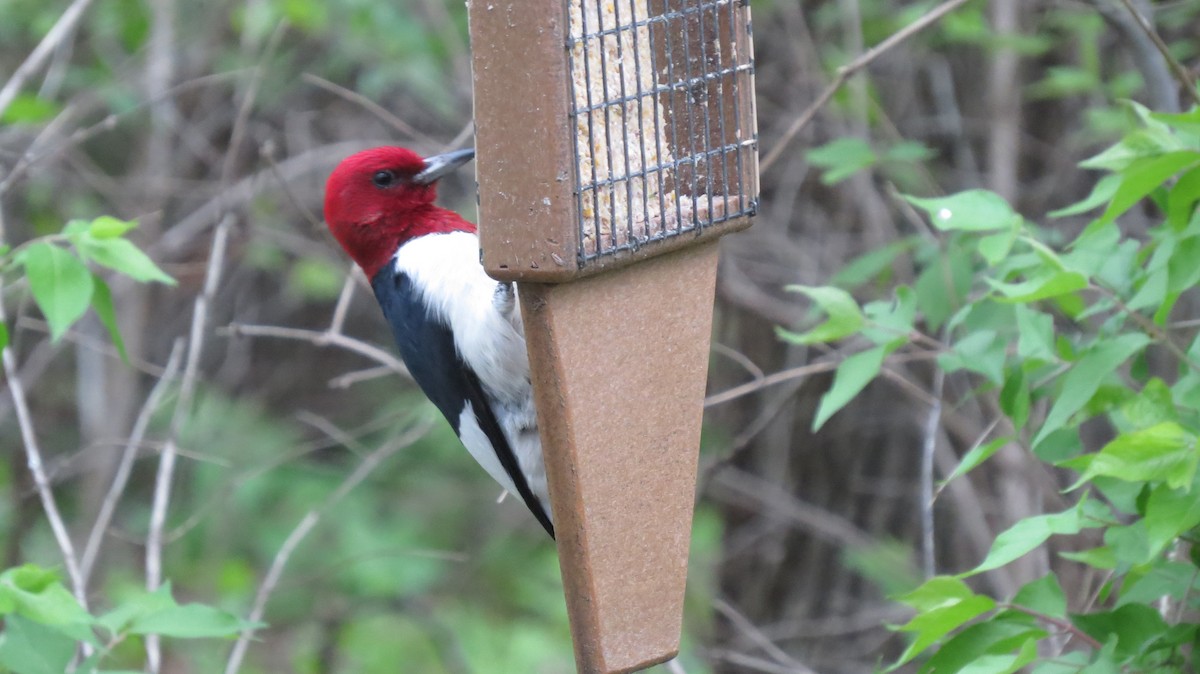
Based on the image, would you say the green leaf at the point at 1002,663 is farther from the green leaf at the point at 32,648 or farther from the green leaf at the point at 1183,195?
the green leaf at the point at 32,648

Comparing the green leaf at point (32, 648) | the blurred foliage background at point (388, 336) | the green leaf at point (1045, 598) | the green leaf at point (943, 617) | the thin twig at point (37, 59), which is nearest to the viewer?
the green leaf at point (943, 617)

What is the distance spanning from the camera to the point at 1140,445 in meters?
1.88

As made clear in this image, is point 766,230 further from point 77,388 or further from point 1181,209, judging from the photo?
point 77,388

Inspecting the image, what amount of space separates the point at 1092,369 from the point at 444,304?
1.24m

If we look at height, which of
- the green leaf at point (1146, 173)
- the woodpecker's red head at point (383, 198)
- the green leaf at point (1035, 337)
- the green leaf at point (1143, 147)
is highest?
the green leaf at point (1143, 147)

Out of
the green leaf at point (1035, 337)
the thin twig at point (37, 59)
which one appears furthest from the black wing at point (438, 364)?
the thin twig at point (37, 59)

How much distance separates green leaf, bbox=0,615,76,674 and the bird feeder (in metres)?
0.89

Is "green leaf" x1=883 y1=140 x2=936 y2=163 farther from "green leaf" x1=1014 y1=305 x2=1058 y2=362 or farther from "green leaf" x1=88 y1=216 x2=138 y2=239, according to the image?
"green leaf" x1=88 y1=216 x2=138 y2=239

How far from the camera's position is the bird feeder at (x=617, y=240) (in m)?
1.92

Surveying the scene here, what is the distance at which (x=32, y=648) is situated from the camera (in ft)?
7.82

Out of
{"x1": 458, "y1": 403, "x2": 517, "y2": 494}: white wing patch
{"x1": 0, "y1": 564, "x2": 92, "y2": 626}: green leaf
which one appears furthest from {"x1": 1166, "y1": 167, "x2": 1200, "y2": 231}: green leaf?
{"x1": 0, "y1": 564, "x2": 92, "y2": 626}: green leaf

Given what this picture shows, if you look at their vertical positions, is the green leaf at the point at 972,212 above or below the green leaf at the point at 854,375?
above

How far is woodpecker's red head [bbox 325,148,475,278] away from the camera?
3072mm

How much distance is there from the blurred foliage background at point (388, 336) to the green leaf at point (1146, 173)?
1.28 metres
